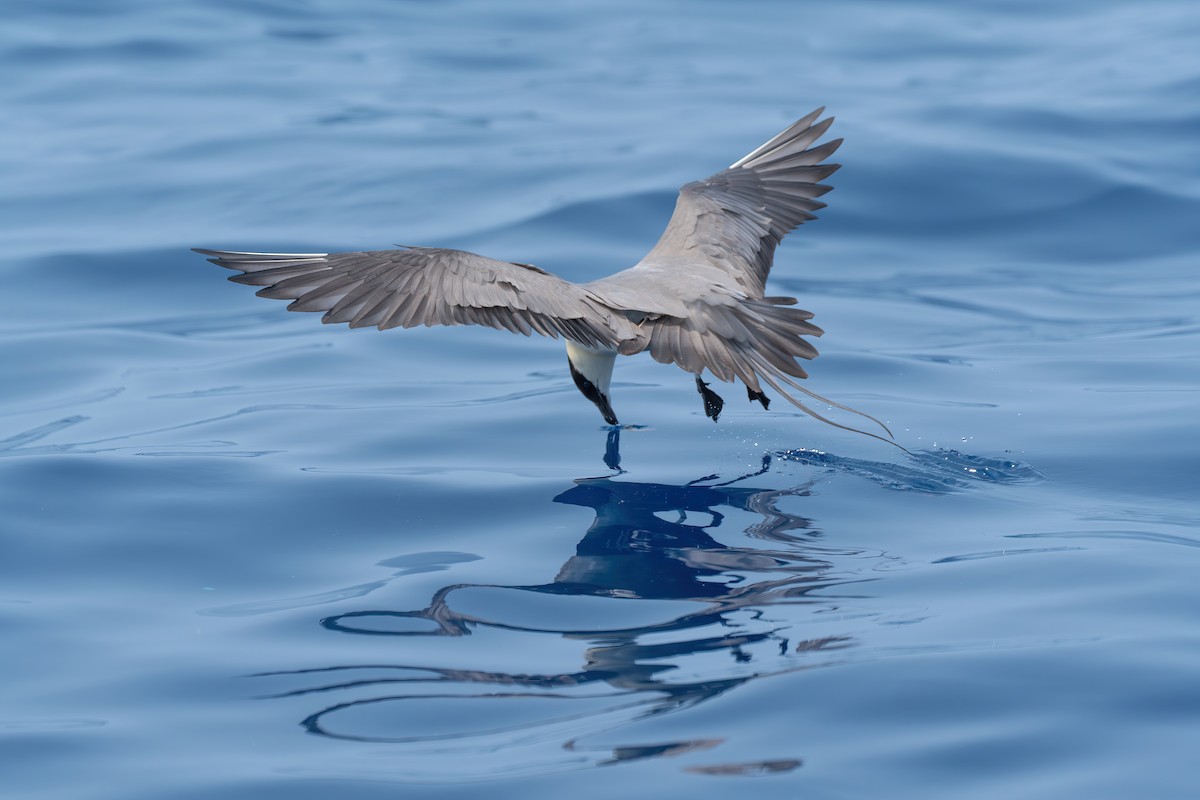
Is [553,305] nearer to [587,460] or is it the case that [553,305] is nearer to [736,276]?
[587,460]

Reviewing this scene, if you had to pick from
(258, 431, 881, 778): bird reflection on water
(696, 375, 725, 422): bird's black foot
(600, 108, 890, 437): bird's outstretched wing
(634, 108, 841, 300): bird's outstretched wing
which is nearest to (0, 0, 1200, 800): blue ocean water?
(258, 431, 881, 778): bird reflection on water

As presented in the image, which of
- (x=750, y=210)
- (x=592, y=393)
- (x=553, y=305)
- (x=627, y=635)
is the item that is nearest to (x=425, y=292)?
(x=553, y=305)

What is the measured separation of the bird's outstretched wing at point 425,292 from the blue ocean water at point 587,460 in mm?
800

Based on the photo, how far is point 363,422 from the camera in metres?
7.25

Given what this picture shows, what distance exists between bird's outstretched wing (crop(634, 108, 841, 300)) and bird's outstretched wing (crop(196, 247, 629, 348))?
1039 millimetres

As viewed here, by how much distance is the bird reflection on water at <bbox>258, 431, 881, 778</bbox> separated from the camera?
4258 millimetres

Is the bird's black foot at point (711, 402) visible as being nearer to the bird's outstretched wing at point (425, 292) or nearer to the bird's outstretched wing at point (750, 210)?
the bird's outstretched wing at point (750, 210)

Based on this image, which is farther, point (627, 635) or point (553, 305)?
point (553, 305)

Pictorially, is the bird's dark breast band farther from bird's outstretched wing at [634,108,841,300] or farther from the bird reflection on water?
the bird reflection on water

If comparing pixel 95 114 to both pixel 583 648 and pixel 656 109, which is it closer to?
pixel 656 109

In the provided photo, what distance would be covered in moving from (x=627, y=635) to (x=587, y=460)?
1945 mm

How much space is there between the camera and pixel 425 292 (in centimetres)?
561

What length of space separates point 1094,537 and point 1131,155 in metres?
6.91

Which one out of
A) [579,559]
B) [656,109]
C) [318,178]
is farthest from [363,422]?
[656,109]
